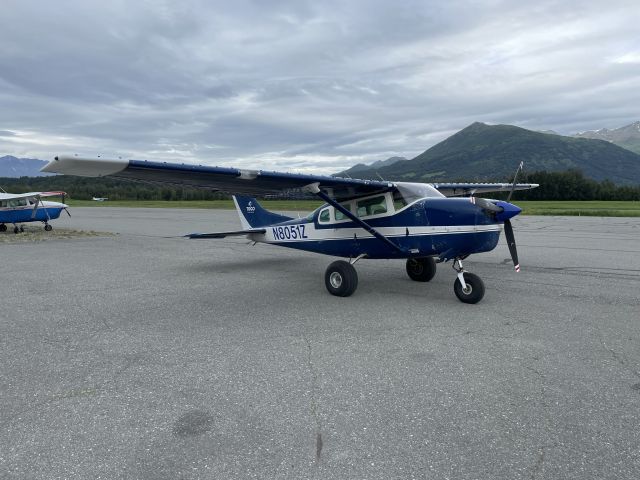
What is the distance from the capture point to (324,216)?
930cm

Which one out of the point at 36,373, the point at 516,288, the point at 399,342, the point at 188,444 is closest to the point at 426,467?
the point at 188,444

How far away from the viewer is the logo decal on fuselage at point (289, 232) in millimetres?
9938

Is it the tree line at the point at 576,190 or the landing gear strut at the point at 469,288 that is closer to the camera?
the landing gear strut at the point at 469,288

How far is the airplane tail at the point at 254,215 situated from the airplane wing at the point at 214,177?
2.49 meters

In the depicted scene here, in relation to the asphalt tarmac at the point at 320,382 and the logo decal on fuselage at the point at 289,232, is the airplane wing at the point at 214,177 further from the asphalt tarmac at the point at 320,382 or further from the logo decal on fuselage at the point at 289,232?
the asphalt tarmac at the point at 320,382

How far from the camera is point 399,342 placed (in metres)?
5.33

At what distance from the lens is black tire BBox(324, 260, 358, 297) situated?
790cm

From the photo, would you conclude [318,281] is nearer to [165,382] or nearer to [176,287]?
[176,287]

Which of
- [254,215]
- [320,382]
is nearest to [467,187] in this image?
[254,215]

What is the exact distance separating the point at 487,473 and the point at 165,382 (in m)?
3.01

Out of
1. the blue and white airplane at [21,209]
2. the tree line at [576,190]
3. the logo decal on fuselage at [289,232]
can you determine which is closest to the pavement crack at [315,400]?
the logo decal on fuselage at [289,232]

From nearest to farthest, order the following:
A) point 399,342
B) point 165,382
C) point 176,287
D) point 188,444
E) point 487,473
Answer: point 487,473
point 188,444
point 165,382
point 399,342
point 176,287

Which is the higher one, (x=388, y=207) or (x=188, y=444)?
(x=388, y=207)

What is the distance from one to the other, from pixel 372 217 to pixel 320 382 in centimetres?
A: 479
